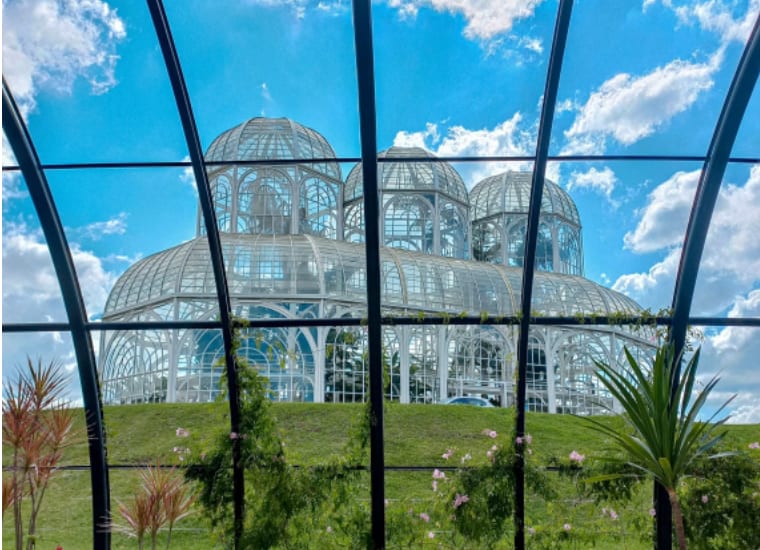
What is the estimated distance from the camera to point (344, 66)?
720 cm

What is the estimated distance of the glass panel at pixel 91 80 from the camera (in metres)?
6.55

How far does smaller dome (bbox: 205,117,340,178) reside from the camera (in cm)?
2097

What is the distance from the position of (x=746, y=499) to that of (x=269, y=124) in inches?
705

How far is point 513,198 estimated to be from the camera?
25.2 metres

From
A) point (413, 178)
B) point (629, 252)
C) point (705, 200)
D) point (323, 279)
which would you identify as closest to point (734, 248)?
point (705, 200)

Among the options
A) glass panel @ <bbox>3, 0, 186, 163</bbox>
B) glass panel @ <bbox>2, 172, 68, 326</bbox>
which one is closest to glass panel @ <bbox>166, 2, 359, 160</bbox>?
glass panel @ <bbox>3, 0, 186, 163</bbox>

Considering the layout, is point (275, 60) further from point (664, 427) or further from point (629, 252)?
point (629, 252)

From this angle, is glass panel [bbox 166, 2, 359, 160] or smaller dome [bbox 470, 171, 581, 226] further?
smaller dome [bbox 470, 171, 581, 226]

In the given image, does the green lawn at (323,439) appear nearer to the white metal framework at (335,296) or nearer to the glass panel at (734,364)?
the white metal framework at (335,296)

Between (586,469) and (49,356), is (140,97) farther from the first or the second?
(586,469)

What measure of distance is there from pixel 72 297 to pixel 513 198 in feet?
67.6

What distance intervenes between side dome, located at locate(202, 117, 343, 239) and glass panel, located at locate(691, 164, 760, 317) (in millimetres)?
11838

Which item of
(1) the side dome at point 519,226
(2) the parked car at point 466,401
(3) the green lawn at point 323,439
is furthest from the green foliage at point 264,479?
(1) the side dome at point 519,226

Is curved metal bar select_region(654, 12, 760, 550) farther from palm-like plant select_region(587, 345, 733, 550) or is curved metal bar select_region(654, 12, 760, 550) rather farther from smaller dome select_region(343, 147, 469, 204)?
smaller dome select_region(343, 147, 469, 204)
